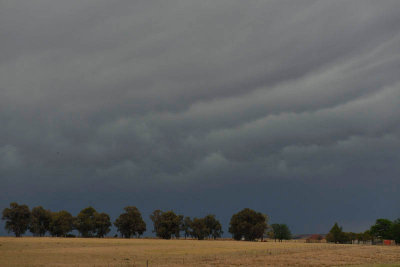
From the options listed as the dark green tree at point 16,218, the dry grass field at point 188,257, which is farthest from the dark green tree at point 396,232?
the dark green tree at point 16,218

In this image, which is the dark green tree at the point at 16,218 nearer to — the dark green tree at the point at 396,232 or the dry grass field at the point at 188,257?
the dry grass field at the point at 188,257

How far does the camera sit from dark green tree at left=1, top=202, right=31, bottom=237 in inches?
7653

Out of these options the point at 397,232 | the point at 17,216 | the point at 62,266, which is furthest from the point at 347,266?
the point at 17,216

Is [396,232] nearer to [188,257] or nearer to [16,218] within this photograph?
[188,257]

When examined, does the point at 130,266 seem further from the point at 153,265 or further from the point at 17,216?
the point at 17,216

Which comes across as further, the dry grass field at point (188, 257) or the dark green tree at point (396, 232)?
the dark green tree at point (396, 232)

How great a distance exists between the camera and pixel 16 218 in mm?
195375

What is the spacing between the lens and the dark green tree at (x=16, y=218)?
7653 inches

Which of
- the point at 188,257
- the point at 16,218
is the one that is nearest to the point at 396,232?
the point at 188,257

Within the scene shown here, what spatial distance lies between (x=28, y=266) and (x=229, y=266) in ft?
101

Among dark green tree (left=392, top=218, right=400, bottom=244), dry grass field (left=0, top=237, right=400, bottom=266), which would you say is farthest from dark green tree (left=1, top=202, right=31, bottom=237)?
dark green tree (left=392, top=218, right=400, bottom=244)

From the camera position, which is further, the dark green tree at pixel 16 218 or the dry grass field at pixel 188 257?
the dark green tree at pixel 16 218

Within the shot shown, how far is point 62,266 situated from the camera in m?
66.1

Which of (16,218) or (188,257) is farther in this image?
(16,218)
